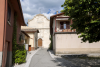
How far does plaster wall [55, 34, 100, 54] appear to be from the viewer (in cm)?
1399

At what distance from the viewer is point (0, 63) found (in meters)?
4.79

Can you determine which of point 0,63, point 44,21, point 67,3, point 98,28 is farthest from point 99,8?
point 44,21

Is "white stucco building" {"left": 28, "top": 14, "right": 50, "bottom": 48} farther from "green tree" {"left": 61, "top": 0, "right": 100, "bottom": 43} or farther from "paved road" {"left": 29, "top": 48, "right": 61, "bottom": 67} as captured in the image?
"green tree" {"left": 61, "top": 0, "right": 100, "bottom": 43}

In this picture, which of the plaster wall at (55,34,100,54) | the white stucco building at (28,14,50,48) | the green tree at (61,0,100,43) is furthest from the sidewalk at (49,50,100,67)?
the white stucco building at (28,14,50,48)

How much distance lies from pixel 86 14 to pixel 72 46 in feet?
28.8

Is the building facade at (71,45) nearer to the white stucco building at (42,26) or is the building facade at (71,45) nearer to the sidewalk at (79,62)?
the sidewalk at (79,62)

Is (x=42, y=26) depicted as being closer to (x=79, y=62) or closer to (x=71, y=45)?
(x=71, y=45)

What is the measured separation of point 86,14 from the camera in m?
5.80

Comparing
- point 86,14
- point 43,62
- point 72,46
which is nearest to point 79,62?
point 43,62

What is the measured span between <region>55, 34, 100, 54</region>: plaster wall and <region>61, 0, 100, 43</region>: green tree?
7654 mm

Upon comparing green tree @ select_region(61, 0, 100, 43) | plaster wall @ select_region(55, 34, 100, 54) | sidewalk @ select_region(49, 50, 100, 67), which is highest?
green tree @ select_region(61, 0, 100, 43)

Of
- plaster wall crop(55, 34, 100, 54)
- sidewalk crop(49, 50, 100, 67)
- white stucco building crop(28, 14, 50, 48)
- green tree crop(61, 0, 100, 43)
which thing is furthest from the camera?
white stucco building crop(28, 14, 50, 48)

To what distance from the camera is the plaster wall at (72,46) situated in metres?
14.0

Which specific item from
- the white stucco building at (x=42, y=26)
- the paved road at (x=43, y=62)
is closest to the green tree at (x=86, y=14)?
the paved road at (x=43, y=62)
